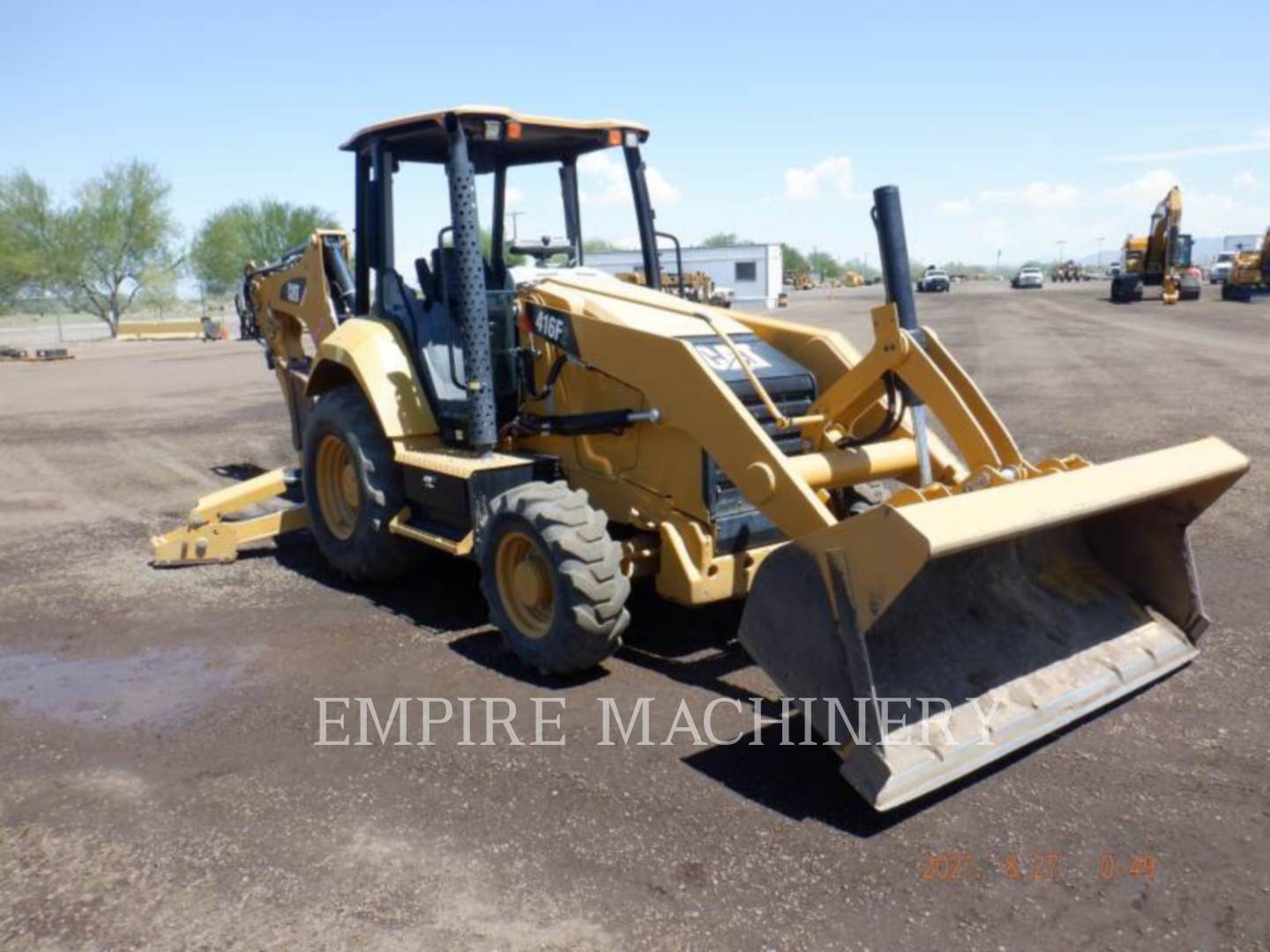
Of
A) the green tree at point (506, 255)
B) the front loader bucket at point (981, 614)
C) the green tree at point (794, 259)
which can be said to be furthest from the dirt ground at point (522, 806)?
the green tree at point (794, 259)

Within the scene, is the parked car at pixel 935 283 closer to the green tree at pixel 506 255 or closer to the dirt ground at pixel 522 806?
the dirt ground at pixel 522 806

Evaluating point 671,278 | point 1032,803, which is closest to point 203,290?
point 671,278

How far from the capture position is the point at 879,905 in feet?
10.3

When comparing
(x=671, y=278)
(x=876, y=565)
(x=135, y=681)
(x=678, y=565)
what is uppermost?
(x=671, y=278)

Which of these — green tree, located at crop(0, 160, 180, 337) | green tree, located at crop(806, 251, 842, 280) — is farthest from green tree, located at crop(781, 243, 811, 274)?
green tree, located at crop(0, 160, 180, 337)

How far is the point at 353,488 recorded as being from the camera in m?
6.70

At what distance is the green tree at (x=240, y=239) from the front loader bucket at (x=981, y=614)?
6067 centimetres

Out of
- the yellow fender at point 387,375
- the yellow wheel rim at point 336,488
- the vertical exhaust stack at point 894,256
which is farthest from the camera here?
the yellow wheel rim at point 336,488

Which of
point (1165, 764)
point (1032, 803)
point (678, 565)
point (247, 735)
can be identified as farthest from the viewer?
point (678, 565)

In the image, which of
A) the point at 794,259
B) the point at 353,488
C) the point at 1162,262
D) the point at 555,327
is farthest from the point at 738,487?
the point at 794,259

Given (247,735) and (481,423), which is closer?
(247,735)

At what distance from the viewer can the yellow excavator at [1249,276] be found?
36656 millimetres

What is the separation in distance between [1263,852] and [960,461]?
243cm

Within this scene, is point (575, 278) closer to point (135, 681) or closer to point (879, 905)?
point (135, 681)
